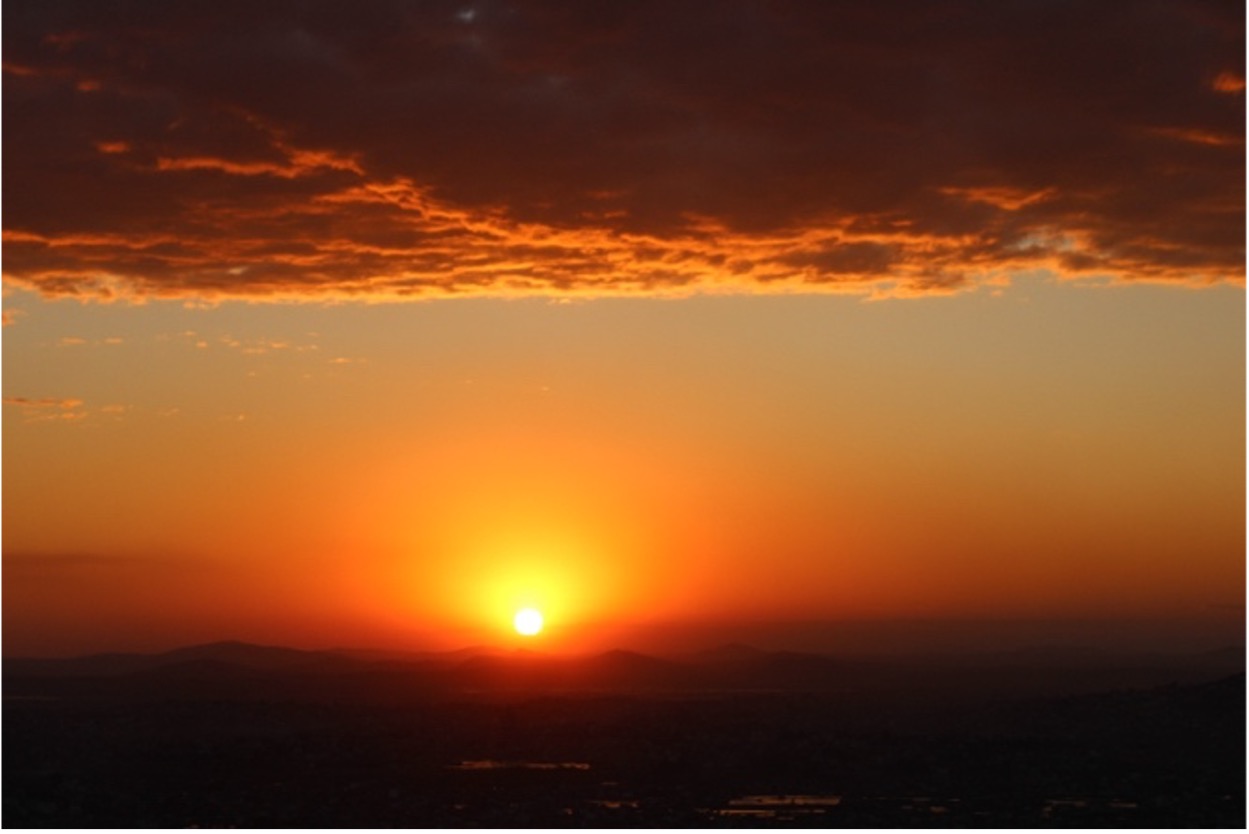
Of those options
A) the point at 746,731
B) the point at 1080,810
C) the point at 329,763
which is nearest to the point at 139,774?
the point at 329,763

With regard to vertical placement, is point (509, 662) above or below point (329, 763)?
above

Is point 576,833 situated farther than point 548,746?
No

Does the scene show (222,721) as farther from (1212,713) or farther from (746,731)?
(1212,713)

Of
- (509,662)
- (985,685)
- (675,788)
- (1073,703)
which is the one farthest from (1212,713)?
(509,662)

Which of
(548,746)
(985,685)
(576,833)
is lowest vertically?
(576,833)

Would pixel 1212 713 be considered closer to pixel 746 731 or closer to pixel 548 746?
pixel 746 731

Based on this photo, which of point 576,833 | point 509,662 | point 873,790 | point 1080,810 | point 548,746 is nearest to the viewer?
point 576,833

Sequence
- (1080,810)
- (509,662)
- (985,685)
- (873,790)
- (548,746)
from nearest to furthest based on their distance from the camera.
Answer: (1080,810), (873,790), (548,746), (985,685), (509,662)
